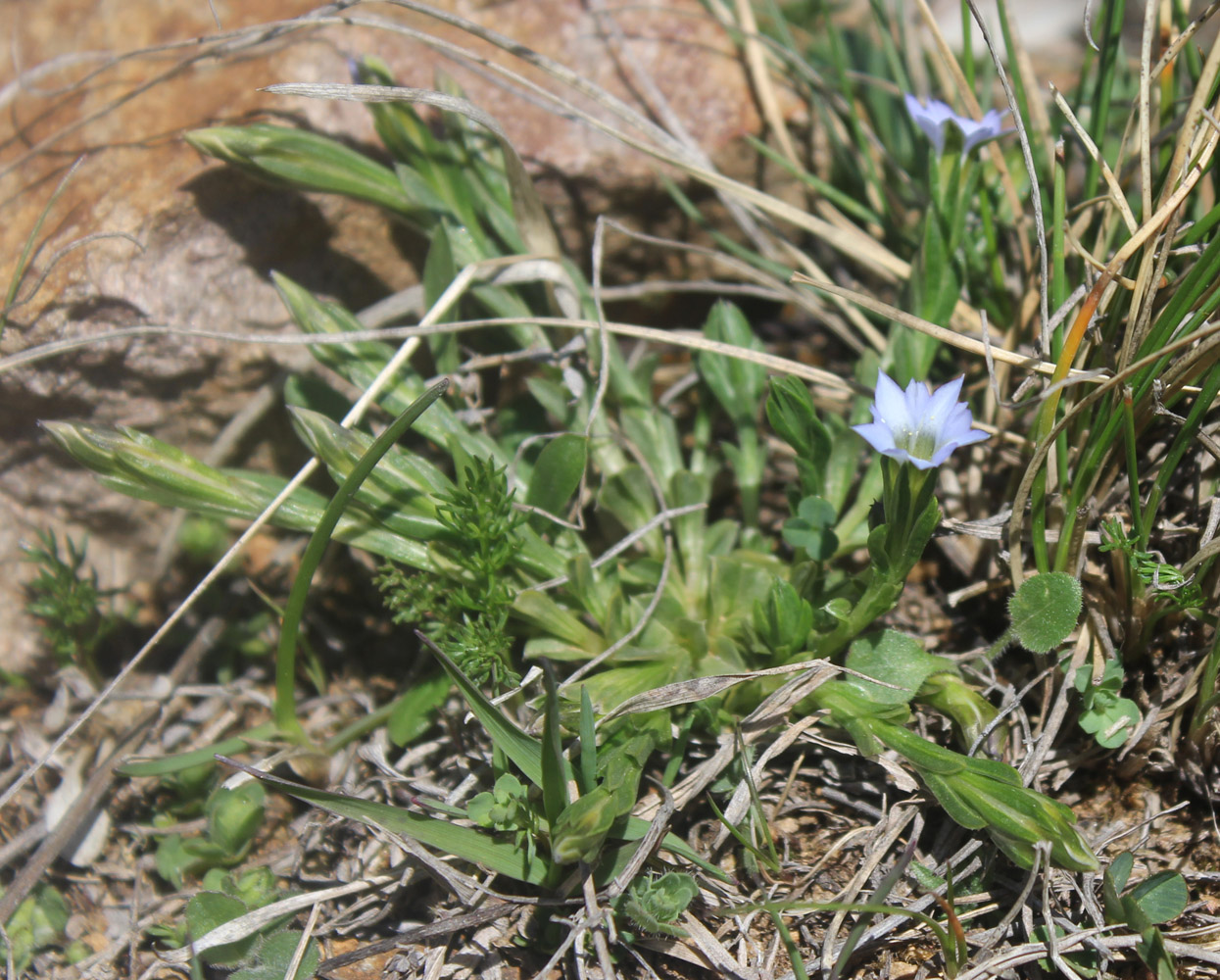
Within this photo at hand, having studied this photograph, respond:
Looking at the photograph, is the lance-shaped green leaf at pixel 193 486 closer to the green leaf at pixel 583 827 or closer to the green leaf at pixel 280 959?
the green leaf at pixel 583 827

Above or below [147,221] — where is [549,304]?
below

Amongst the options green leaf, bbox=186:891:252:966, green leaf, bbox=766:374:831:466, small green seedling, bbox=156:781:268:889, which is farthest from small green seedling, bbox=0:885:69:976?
green leaf, bbox=766:374:831:466

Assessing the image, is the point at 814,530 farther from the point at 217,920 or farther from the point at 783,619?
the point at 217,920

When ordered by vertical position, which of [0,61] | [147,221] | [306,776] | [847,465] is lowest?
[306,776]

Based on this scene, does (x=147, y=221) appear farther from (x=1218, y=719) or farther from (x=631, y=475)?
(x=1218, y=719)

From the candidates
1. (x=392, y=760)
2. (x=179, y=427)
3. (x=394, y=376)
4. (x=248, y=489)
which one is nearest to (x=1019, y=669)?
(x=392, y=760)

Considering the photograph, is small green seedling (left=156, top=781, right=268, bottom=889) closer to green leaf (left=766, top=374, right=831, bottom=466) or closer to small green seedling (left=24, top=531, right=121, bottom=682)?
small green seedling (left=24, top=531, right=121, bottom=682)

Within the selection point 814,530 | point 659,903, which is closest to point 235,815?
point 659,903
